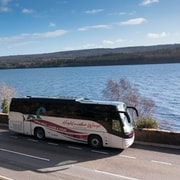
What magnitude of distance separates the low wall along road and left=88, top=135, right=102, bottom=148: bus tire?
2.91 metres

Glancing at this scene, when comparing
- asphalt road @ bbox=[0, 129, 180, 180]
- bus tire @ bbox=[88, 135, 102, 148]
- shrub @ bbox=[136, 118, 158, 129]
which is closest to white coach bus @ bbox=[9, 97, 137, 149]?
bus tire @ bbox=[88, 135, 102, 148]

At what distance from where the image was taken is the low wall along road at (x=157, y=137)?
63.8 feet

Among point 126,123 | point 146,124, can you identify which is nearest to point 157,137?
point 146,124

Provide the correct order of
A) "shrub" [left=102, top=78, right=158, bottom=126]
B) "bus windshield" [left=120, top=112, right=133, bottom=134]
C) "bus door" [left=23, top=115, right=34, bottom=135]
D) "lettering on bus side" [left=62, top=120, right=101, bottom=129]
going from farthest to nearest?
1. "shrub" [left=102, top=78, right=158, bottom=126]
2. "bus door" [left=23, top=115, right=34, bottom=135]
3. "lettering on bus side" [left=62, top=120, right=101, bottom=129]
4. "bus windshield" [left=120, top=112, right=133, bottom=134]

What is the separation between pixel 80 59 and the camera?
159000mm

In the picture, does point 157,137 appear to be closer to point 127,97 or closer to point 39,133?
point 39,133

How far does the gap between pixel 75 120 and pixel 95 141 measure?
6.46 ft

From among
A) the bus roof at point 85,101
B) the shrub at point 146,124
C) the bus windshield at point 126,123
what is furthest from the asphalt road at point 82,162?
the bus roof at point 85,101

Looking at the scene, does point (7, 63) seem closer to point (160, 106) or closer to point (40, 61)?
point (40, 61)

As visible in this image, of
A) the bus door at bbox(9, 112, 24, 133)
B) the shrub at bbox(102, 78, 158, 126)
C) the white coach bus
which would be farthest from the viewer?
the shrub at bbox(102, 78, 158, 126)

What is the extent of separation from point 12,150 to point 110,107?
645 centimetres

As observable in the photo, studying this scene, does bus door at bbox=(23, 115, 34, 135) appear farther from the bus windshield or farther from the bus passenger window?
the bus windshield

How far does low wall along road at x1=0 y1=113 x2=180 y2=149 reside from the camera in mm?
19438

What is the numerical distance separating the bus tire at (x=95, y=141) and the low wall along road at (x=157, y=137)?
2.91 metres
